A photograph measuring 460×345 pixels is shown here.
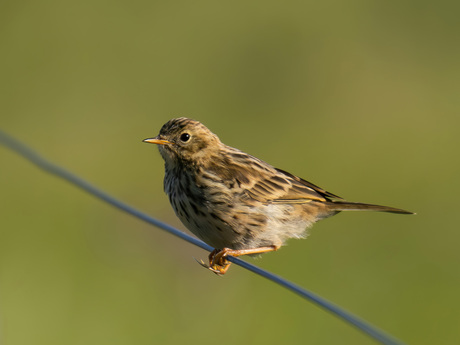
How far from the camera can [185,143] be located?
780cm

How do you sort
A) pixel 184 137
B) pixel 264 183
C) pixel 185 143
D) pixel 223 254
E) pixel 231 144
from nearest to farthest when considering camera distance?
1. pixel 223 254
2. pixel 264 183
3. pixel 185 143
4. pixel 184 137
5. pixel 231 144

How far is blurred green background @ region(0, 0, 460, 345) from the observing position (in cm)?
995

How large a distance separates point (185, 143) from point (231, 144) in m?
7.61

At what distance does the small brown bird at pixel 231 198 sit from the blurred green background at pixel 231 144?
2.12 meters

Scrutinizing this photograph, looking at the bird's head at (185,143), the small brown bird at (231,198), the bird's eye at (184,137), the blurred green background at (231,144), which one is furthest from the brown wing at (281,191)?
the blurred green background at (231,144)

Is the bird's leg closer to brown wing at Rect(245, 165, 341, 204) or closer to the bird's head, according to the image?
brown wing at Rect(245, 165, 341, 204)

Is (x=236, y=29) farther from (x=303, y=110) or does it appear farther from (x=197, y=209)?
(x=197, y=209)

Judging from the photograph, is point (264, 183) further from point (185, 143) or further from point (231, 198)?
point (185, 143)

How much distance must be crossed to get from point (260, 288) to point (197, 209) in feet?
11.9

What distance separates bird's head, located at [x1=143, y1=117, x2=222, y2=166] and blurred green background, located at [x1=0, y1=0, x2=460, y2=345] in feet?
6.70

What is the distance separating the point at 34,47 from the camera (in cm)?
1941

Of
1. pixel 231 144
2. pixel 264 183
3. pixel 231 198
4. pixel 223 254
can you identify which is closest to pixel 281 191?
pixel 264 183

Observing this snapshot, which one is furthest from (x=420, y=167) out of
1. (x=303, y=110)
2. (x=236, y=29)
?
(x=236, y=29)

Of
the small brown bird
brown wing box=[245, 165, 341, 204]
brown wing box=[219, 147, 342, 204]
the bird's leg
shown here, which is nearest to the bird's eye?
the small brown bird
